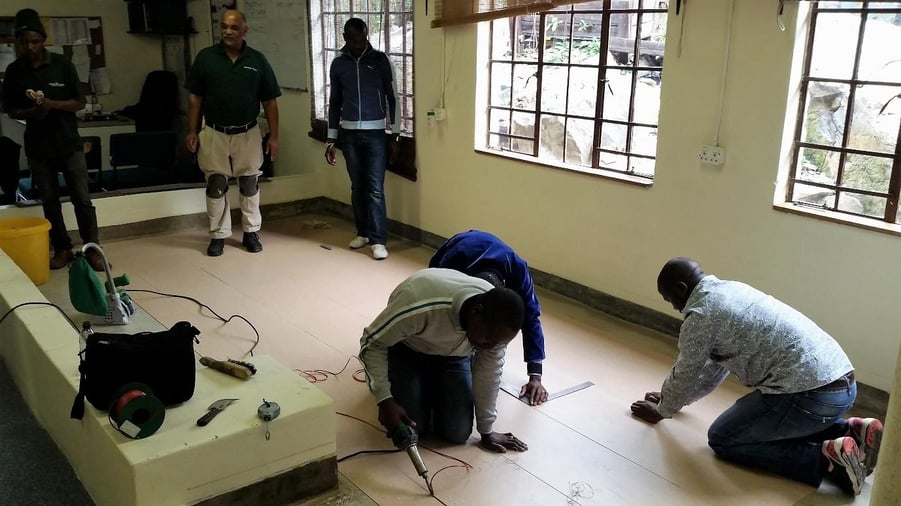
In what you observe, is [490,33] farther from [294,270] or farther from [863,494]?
[863,494]

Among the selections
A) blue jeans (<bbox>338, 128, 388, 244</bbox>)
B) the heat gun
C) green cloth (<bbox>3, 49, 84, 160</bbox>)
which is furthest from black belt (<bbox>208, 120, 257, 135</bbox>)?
the heat gun

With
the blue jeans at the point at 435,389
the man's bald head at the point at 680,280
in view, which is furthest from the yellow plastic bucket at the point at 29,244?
the man's bald head at the point at 680,280

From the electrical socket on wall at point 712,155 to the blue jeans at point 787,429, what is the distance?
125cm

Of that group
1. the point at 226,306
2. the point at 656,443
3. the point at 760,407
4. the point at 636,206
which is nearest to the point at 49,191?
the point at 226,306

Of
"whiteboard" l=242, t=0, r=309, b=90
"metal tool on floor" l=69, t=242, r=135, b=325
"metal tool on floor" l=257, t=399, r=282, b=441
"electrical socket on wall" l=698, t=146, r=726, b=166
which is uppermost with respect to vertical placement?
"whiteboard" l=242, t=0, r=309, b=90

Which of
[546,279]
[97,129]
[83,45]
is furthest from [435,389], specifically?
[83,45]

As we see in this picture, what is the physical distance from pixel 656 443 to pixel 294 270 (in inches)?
110

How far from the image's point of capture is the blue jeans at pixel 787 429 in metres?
2.76

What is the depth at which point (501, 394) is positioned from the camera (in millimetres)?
3432

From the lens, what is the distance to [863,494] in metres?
2.76

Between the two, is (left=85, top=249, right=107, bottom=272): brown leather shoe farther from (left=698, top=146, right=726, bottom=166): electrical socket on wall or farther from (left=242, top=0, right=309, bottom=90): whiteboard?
(left=698, top=146, right=726, bottom=166): electrical socket on wall

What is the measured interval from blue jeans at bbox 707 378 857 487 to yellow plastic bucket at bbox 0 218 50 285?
150 inches

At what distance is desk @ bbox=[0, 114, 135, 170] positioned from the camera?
701 cm

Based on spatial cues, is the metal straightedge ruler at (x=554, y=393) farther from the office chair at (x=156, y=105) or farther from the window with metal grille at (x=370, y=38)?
Answer: the office chair at (x=156, y=105)
